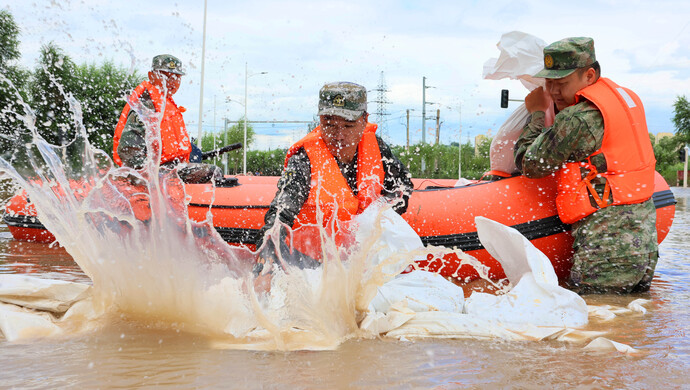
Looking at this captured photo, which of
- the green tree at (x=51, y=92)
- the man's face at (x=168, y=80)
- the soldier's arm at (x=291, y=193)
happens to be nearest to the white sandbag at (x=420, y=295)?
the soldier's arm at (x=291, y=193)

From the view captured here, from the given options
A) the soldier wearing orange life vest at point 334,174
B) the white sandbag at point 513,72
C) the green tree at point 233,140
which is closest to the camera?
the soldier wearing orange life vest at point 334,174

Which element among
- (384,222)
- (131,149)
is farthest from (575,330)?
(131,149)

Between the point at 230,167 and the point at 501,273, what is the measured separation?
42.3 meters

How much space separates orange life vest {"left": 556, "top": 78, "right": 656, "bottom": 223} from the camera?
4.21 m

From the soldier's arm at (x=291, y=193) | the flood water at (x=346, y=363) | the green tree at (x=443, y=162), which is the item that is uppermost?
the green tree at (x=443, y=162)

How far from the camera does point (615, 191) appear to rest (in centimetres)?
423

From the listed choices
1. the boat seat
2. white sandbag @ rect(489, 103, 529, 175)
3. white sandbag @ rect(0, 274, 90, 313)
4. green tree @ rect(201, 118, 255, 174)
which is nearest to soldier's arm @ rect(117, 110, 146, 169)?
the boat seat

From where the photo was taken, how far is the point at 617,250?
424cm

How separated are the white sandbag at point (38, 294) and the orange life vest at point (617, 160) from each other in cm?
327

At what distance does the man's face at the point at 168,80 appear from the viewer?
566 centimetres

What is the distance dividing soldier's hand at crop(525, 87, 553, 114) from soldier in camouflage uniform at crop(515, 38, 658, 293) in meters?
0.39

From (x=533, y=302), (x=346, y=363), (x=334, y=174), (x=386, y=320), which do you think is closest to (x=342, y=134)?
(x=334, y=174)

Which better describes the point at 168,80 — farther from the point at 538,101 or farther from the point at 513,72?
the point at 538,101

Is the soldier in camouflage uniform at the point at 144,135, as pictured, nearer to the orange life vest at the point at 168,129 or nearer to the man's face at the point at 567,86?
the orange life vest at the point at 168,129
